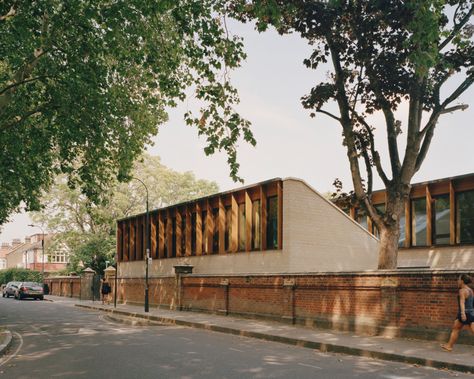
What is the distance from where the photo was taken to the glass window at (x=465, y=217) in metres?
26.6

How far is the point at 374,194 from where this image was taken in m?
33.1

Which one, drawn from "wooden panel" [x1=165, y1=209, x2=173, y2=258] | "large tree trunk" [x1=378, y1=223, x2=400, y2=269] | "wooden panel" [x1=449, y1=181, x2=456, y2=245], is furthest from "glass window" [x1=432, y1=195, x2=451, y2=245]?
"wooden panel" [x1=165, y1=209, x2=173, y2=258]

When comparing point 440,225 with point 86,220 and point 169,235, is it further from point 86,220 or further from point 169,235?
point 86,220

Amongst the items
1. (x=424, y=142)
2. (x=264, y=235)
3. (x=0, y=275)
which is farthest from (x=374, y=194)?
(x=0, y=275)

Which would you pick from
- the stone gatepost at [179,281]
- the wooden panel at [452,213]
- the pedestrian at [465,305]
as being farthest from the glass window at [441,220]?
the pedestrian at [465,305]

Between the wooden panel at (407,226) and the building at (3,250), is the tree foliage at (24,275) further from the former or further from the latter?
the building at (3,250)

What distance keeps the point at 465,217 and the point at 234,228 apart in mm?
11413

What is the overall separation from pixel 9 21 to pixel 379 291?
1342cm

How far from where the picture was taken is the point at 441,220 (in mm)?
28266

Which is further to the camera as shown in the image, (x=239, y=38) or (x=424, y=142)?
(x=424, y=142)

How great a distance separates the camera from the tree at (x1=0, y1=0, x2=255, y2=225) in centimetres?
1416

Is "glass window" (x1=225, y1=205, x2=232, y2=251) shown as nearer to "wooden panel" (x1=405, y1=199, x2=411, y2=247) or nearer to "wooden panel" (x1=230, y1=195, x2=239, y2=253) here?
"wooden panel" (x1=230, y1=195, x2=239, y2=253)

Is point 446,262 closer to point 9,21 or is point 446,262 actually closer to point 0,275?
point 9,21

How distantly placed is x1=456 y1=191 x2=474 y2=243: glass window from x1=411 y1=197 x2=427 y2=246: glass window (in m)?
2.46
